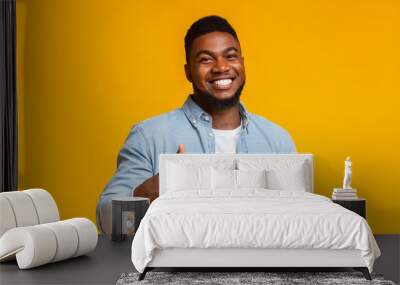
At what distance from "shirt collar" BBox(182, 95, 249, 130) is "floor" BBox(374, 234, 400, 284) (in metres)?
1.85

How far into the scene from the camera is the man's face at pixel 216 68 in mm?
7234

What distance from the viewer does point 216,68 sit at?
7.22m

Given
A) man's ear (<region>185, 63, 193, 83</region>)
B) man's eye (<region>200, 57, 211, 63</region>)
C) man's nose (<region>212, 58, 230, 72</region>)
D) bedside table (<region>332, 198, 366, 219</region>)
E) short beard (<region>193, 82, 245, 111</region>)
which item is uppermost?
man's eye (<region>200, 57, 211, 63</region>)

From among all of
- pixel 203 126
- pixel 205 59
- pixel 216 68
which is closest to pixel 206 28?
pixel 205 59

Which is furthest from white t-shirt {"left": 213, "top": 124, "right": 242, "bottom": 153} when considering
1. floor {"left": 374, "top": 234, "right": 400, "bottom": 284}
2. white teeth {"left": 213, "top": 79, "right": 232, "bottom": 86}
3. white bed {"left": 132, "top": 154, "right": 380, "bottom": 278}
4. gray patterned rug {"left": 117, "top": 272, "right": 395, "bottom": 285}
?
gray patterned rug {"left": 117, "top": 272, "right": 395, "bottom": 285}

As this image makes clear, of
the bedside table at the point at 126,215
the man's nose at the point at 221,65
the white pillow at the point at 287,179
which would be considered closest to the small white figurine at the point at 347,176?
the white pillow at the point at 287,179

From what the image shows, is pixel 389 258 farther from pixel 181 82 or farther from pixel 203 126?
pixel 181 82

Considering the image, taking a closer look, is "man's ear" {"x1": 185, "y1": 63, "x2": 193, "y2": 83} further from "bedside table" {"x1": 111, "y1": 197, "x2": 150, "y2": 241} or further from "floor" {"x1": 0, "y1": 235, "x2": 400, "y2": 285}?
"floor" {"x1": 0, "y1": 235, "x2": 400, "y2": 285}

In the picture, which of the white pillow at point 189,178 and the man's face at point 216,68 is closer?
the white pillow at point 189,178

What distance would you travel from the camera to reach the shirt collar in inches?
286

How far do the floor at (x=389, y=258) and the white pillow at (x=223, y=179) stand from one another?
155cm

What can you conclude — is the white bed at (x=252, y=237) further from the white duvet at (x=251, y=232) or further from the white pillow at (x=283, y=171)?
the white pillow at (x=283, y=171)

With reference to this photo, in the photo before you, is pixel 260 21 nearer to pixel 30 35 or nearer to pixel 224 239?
pixel 30 35

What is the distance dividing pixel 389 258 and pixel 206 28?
302 centimetres
